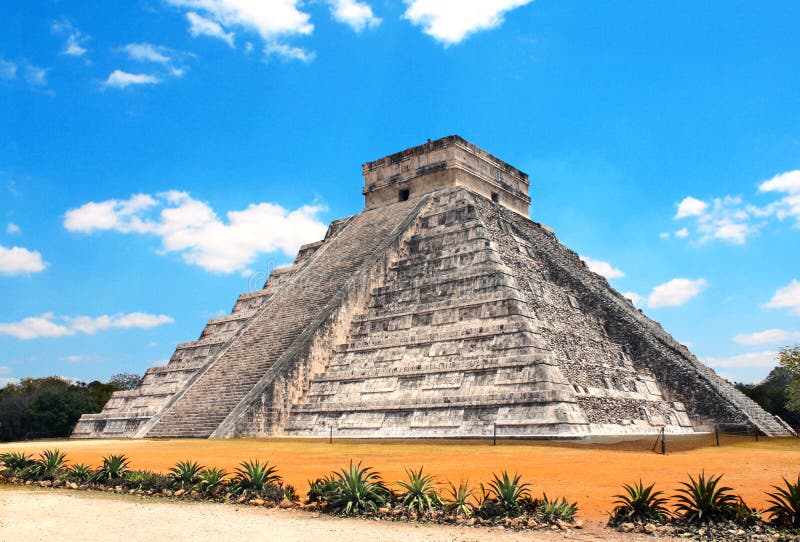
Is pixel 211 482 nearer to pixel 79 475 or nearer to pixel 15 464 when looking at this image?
pixel 79 475

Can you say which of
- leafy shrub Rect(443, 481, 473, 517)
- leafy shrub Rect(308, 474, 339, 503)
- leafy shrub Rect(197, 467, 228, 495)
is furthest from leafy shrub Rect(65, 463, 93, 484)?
leafy shrub Rect(443, 481, 473, 517)

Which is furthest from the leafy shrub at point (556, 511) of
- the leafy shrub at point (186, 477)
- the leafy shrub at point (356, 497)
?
the leafy shrub at point (186, 477)

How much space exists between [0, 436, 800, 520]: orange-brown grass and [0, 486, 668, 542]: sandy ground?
3.53ft

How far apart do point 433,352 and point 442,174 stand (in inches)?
360

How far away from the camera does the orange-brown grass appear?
7.71 metres

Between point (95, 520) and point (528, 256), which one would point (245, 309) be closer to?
point (528, 256)

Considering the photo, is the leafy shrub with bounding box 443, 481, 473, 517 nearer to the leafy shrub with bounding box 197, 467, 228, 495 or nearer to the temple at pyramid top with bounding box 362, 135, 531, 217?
the leafy shrub with bounding box 197, 467, 228, 495

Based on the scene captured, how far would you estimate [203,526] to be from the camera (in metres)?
6.18

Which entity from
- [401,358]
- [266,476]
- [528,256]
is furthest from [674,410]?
[266,476]

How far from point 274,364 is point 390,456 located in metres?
6.87

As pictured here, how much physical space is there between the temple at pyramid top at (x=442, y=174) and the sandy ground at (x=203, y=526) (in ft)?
56.6

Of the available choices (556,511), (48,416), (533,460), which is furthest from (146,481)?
(48,416)

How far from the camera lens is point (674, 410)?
1794cm

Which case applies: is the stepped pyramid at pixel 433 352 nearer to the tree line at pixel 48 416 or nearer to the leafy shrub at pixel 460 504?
the leafy shrub at pixel 460 504
